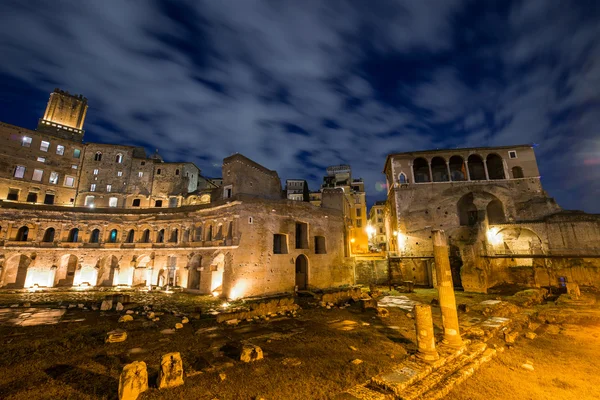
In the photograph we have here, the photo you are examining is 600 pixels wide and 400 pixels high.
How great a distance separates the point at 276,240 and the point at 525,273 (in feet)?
81.8

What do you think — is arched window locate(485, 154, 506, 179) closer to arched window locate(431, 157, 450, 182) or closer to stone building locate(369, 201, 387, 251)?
arched window locate(431, 157, 450, 182)

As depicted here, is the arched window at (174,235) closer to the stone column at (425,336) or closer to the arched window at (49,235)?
the arched window at (49,235)

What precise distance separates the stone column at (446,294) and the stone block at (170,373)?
881 centimetres

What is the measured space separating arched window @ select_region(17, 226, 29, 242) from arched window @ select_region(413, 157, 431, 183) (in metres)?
48.8

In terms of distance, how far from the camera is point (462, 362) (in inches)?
313

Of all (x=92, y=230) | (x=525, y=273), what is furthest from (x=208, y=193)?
(x=525, y=273)

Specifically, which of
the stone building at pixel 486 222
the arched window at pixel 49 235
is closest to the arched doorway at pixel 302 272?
the stone building at pixel 486 222

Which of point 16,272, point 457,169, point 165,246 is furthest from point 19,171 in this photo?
point 457,169

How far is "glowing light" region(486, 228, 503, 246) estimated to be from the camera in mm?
30078

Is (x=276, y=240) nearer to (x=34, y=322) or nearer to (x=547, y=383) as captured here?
(x=34, y=322)

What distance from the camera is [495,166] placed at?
35906 millimetres

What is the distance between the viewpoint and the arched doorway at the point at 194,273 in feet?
81.6

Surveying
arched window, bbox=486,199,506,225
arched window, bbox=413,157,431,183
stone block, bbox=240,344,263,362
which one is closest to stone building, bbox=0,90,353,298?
stone block, bbox=240,344,263,362

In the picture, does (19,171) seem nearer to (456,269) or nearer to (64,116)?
(64,116)
